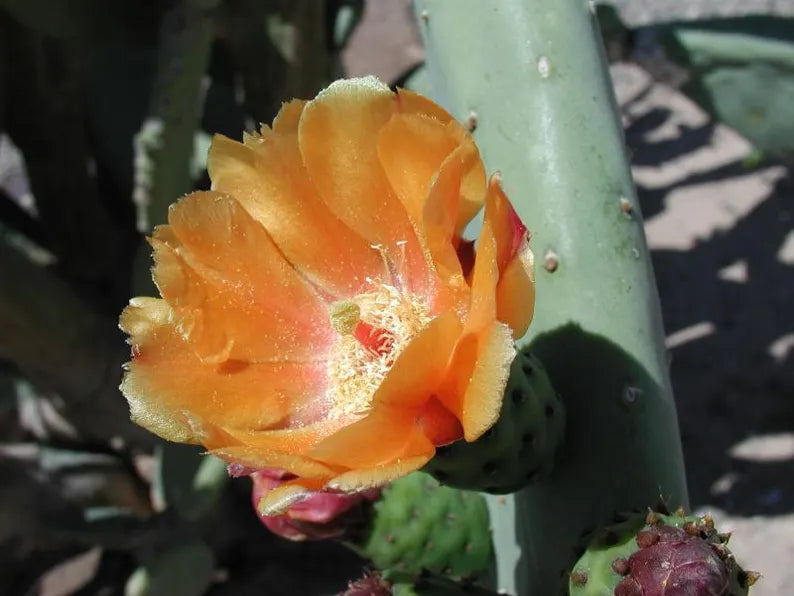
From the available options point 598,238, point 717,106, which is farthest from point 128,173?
point 598,238

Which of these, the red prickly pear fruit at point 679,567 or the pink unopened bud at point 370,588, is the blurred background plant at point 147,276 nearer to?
the pink unopened bud at point 370,588

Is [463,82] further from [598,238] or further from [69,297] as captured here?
[69,297]

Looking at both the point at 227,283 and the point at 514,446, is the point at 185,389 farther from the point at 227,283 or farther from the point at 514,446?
the point at 514,446

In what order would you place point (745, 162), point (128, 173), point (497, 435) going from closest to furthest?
point (497, 435) < point (128, 173) < point (745, 162)

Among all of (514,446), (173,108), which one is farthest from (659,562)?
(173,108)

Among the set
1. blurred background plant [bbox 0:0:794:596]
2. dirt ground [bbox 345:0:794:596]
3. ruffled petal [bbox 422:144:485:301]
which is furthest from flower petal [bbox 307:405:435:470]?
dirt ground [bbox 345:0:794:596]

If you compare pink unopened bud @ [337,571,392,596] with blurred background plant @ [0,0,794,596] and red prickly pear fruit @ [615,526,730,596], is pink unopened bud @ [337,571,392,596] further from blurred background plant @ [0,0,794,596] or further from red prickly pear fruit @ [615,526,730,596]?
blurred background plant @ [0,0,794,596]
